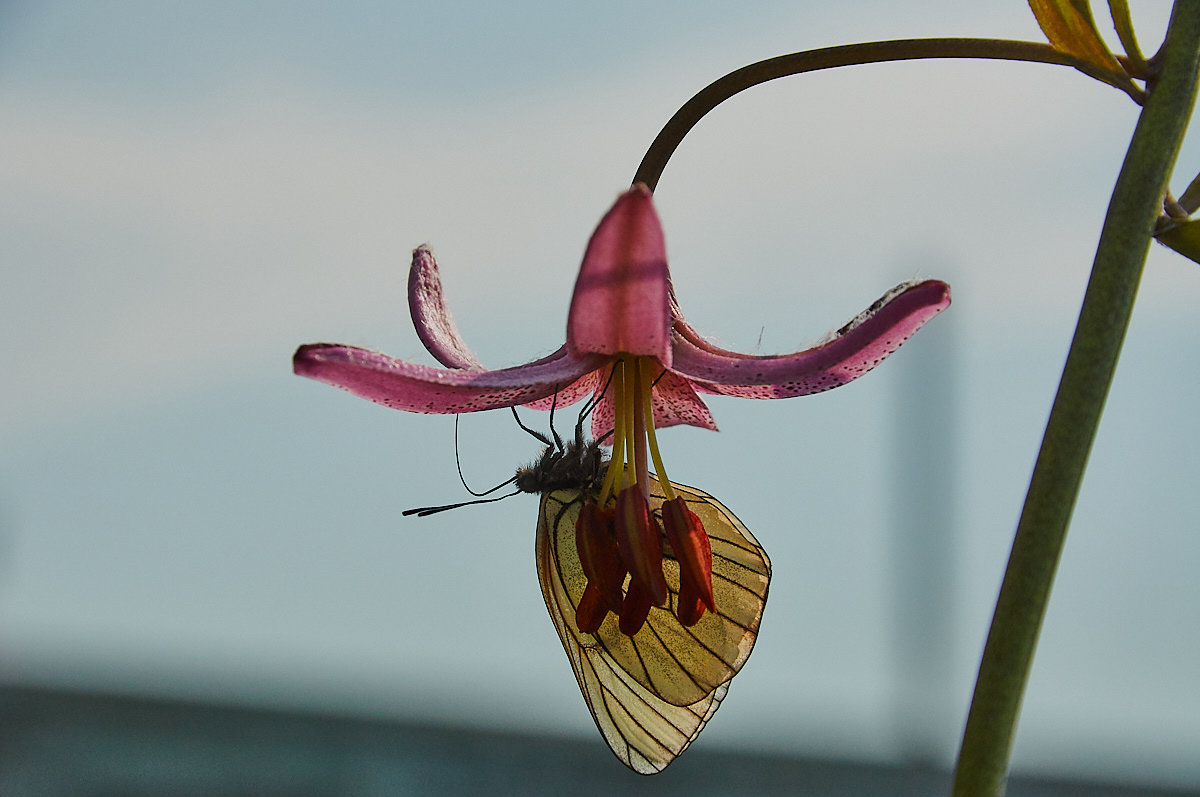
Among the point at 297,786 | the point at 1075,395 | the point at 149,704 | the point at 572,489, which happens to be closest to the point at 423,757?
the point at 297,786

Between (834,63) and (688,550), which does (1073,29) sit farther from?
(688,550)

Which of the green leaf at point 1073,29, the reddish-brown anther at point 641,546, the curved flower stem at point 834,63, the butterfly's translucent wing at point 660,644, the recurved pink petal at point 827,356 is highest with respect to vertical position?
the green leaf at point 1073,29

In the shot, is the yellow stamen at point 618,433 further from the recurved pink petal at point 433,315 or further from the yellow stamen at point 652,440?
the recurved pink petal at point 433,315

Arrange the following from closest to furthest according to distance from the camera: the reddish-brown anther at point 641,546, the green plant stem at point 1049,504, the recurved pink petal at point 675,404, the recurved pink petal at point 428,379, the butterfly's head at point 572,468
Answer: the green plant stem at point 1049,504, the recurved pink petal at point 428,379, the reddish-brown anther at point 641,546, the recurved pink petal at point 675,404, the butterfly's head at point 572,468

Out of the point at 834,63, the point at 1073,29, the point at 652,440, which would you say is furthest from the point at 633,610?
the point at 1073,29

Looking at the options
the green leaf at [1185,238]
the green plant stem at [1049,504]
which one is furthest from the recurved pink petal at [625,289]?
the green leaf at [1185,238]

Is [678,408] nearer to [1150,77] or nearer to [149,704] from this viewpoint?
[1150,77]
